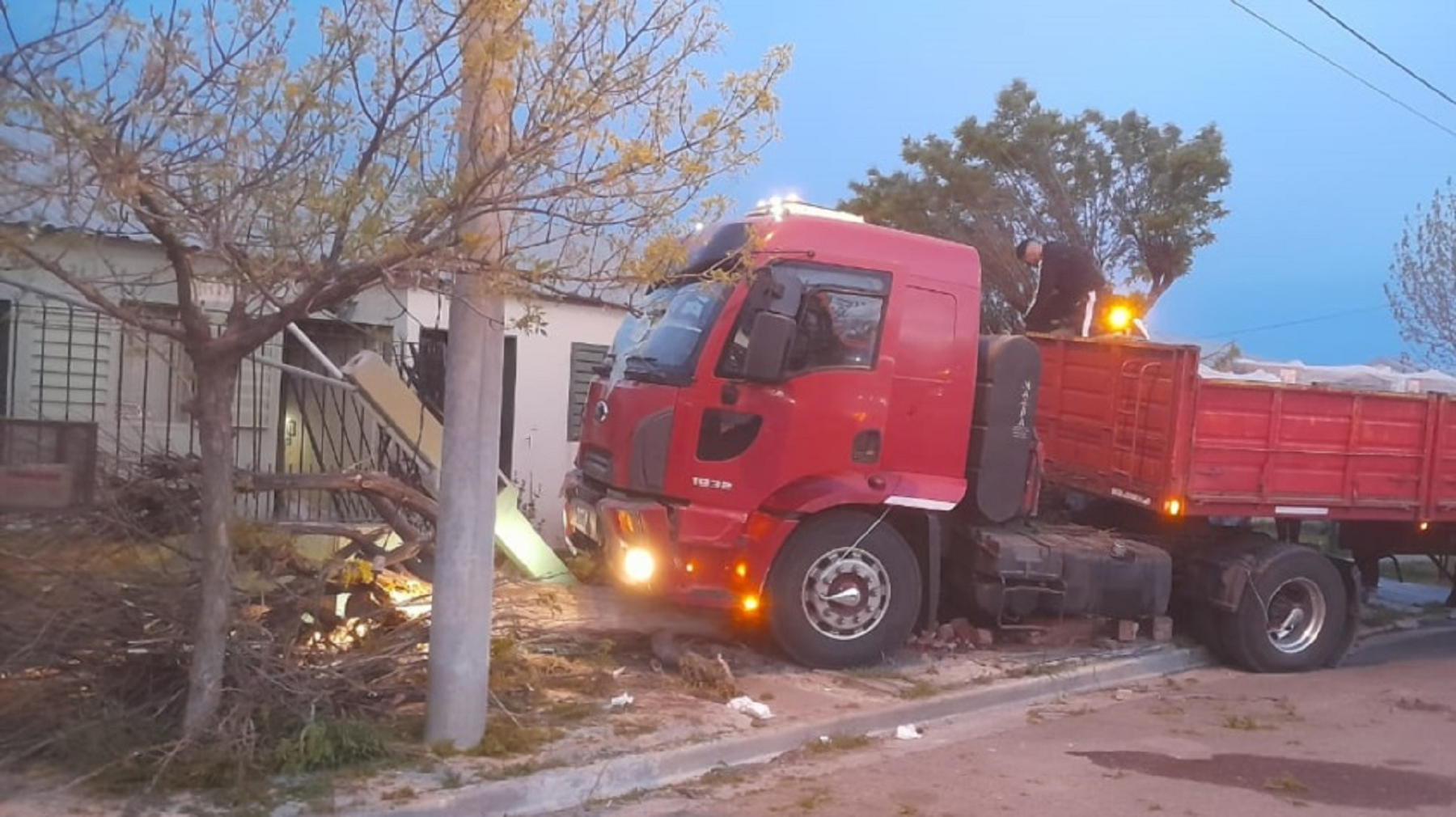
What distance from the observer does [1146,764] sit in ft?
25.2

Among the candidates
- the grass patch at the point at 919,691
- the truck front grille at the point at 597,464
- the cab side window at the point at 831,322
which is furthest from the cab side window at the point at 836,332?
the grass patch at the point at 919,691

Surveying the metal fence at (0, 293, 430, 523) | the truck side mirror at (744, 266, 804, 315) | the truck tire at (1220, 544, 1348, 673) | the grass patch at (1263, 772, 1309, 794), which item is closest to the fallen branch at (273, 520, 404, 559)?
the metal fence at (0, 293, 430, 523)

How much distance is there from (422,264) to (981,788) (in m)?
3.77

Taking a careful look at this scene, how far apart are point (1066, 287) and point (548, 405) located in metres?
5.51

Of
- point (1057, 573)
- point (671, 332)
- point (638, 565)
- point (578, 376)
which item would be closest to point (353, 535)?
point (638, 565)

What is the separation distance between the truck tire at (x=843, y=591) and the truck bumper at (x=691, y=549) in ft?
0.60

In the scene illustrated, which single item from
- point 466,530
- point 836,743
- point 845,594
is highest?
point 466,530

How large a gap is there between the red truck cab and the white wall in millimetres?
4839

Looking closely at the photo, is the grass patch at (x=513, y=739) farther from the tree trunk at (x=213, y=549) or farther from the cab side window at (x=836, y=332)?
the cab side window at (x=836, y=332)

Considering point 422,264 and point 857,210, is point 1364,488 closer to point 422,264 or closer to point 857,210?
point 422,264

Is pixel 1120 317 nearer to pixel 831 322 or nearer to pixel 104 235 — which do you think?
pixel 831 322

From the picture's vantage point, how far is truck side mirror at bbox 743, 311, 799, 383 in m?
8.30

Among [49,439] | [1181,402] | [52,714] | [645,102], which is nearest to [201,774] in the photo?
[52,714]

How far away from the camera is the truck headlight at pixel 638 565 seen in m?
8.49
